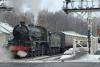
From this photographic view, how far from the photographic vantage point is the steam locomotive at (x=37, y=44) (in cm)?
3688

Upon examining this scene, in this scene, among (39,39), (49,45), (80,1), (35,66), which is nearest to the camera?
(35,66)

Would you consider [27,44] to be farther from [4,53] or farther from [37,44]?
[4,53]

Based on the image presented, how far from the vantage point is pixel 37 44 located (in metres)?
39.7

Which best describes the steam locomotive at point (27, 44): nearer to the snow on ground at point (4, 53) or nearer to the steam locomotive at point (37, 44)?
the steam locomotive at point (37, 44)

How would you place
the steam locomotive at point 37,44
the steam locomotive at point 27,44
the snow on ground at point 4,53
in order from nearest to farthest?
the snow on ground at point 4,53 < the steam locomotive at point 27,44 < the steam locomotive at point 37,44

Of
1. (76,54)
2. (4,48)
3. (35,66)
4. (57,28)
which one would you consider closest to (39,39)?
(4,48)

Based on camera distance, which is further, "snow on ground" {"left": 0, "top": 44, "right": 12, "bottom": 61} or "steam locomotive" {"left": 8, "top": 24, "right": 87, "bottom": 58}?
"steam locomotive" {"left": 8, "top": 24, "right": 87, "bottom": 58}

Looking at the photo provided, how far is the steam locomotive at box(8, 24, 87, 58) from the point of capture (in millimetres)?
36875

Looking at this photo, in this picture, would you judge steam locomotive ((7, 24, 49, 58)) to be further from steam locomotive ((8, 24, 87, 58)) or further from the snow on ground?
the snow on ground

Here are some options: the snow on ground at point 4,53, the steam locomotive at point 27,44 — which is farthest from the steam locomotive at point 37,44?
the snow on ground at point 4,53

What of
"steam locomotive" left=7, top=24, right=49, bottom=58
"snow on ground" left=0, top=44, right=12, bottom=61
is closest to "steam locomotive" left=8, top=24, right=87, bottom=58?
"steam locomotive" left=7, top=24, right=49, bottom=58

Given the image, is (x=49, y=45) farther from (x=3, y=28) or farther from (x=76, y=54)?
(x=3, y=28)

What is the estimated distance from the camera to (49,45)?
45.4m

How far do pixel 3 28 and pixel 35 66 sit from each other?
46.2m
